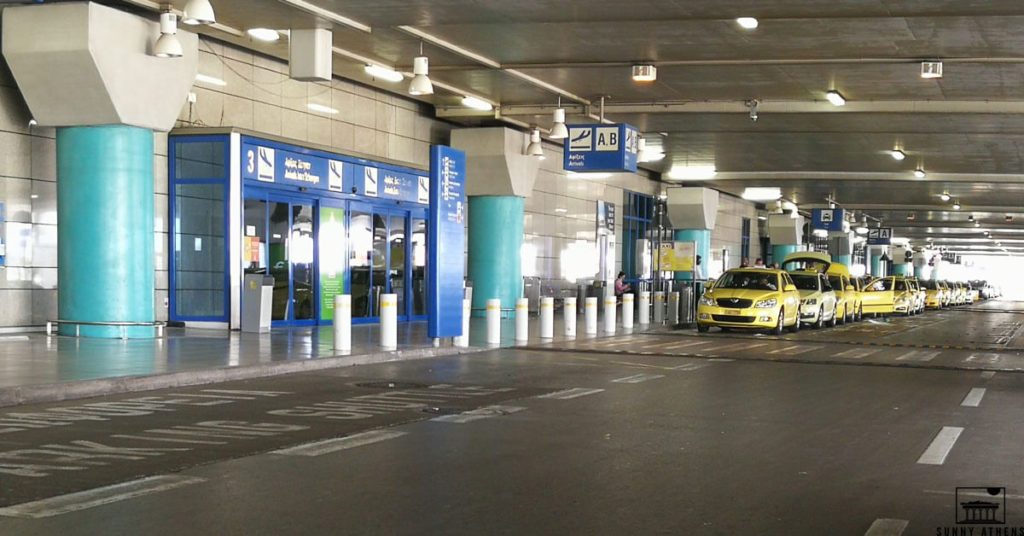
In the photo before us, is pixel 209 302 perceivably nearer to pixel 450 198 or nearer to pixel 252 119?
pixel 252 119

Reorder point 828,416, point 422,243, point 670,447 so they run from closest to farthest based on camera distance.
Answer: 1. point 670,447
2. point 828,416
3. point 422,243

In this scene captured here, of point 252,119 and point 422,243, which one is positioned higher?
point 252,119

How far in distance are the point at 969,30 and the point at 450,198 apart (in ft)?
31.2

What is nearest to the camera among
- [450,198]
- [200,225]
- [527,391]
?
[527,391]

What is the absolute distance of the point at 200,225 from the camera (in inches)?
938

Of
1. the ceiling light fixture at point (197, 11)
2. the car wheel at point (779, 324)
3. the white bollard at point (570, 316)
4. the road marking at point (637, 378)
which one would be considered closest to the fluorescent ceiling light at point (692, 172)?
the car wheel at point (779, 324)

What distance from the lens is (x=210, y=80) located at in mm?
23688

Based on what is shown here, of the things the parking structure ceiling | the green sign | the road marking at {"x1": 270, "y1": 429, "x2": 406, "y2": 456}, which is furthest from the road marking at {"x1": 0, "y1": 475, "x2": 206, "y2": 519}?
the green sign

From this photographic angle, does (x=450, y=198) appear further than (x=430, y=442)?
Yes

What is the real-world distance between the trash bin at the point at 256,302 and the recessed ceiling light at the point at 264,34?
4.63 meters

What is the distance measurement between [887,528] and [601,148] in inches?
854

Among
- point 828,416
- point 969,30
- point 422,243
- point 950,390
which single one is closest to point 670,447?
point 828,416

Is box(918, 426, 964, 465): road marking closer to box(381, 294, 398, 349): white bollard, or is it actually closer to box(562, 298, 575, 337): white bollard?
box(381, 294, 398, 349): white bollard

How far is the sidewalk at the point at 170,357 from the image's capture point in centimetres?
1345
